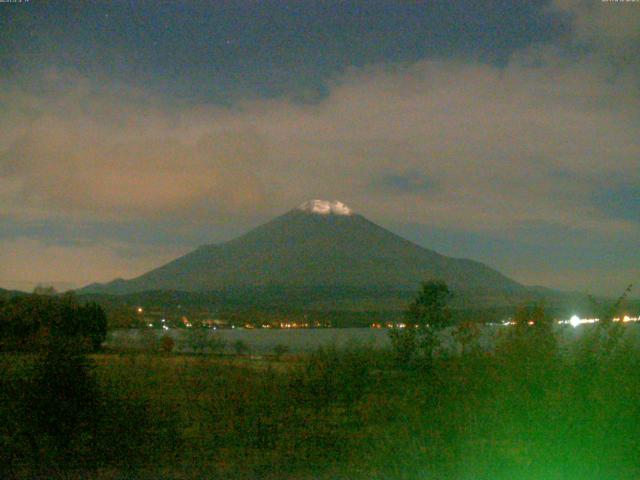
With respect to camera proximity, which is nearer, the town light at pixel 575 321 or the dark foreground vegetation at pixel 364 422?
the dark foreground vegetation at pixel 364 422

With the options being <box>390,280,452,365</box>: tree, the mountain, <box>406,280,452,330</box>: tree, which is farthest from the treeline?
the mountain

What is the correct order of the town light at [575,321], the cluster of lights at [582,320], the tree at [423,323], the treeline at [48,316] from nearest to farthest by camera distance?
the cluster of lights at [582,320] → the town light at [575,321] → the tree at [423,323] → the treeline at [48,316]

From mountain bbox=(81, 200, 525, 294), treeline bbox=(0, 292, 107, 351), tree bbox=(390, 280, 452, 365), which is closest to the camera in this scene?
tree bbox=(390, 280, 452, 365)

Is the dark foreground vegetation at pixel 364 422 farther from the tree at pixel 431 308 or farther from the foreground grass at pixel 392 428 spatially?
the tree at pixel 431 308

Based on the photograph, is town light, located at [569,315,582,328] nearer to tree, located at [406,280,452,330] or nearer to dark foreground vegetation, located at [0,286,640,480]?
dark foreground vegetation, located at [0,286,640,480]

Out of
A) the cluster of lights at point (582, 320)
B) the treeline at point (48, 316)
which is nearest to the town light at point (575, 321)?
the cluster of lights at point (582, 320)
